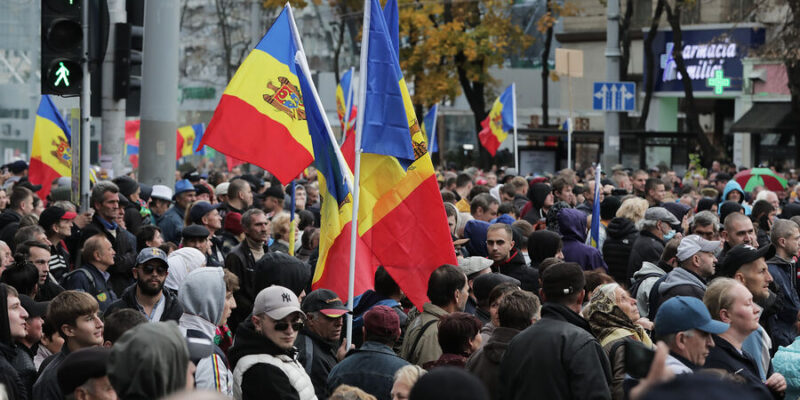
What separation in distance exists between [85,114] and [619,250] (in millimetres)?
5058

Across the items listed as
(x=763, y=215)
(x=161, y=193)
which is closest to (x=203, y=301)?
(x=161, y=193)

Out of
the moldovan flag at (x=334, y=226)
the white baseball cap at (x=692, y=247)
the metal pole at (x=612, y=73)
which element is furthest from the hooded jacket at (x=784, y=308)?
the metal pole at (x=612, y=73)

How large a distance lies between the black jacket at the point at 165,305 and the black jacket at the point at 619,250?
4.68 m

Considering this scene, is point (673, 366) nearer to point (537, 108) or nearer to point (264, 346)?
point (264, 346)

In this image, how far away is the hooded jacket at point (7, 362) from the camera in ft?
19.3

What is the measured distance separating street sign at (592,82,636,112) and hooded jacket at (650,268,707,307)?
17.0 metres

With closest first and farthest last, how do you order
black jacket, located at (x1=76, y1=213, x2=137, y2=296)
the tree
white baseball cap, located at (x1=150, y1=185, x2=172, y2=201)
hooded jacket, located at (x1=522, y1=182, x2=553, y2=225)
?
1. black jacket, located at (x1=76, y1=213, x2=137, y2=296)
2. white baseball cap, located at (x1=150, y1=185, x2=172, y2=201)
3. hooded jacket, located at (x1=522, y1=182, x2=553, y2=225)
4. the tree

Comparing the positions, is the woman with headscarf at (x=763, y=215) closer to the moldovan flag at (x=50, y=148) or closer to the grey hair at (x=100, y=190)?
the grey hair at (x=100, y=190)

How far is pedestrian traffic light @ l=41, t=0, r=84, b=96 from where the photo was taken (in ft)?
34.7

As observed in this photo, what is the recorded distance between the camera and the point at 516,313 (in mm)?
6309

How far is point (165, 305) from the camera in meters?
7.63

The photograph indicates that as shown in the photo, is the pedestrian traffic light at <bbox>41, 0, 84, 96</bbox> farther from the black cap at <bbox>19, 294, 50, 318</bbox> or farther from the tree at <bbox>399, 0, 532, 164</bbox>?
the tree at <bbox>399, 0, 532, 164</bbox>

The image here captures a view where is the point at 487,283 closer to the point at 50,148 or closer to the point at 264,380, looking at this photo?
the point at 264,380

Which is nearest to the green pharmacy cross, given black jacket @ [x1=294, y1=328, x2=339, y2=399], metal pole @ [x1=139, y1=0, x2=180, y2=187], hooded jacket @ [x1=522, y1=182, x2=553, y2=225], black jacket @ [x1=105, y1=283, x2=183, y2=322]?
hooded jacket @ [x1=522, y1=182, x2=553, y2=225]
